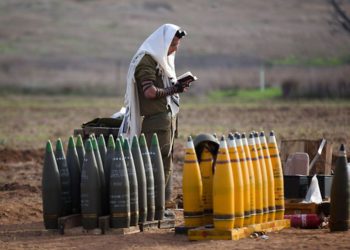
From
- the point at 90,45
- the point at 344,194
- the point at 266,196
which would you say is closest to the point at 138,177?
the point at 266,196

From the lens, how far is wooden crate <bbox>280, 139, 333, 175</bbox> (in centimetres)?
1421

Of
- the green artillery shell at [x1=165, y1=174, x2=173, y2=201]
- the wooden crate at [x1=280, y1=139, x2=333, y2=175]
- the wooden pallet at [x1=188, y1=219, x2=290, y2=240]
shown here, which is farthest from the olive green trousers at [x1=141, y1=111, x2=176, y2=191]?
the wooden pallet at [x1=188, y1=219, x2=290, y2=240]

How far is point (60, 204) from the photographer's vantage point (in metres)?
12.4

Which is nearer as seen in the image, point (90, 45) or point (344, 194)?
point (344, 194)

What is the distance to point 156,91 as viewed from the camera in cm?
1315

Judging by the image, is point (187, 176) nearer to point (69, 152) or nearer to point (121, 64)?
point (69, 152)

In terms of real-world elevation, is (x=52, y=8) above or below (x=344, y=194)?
above

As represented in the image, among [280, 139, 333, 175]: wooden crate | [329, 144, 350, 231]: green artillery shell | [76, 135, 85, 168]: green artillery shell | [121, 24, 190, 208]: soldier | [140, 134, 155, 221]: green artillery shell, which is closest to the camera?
[329, 144, 350, 231]: green artillery shell

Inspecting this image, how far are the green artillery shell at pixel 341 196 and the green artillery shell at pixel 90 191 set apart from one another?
250 cm

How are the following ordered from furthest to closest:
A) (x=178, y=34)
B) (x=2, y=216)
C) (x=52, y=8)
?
(x=52, y=8) → (x=2, y=216) → (x=178, y=34)

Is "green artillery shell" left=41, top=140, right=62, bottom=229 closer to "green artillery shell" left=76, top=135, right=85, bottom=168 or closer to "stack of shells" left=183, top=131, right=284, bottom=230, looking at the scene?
"green artillery shell" left=76, top=135, right=85, bottom=168

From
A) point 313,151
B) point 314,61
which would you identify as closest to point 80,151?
point 313,151

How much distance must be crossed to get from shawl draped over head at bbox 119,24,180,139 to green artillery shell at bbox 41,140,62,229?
55.5 inches

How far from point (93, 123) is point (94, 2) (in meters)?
62.2
